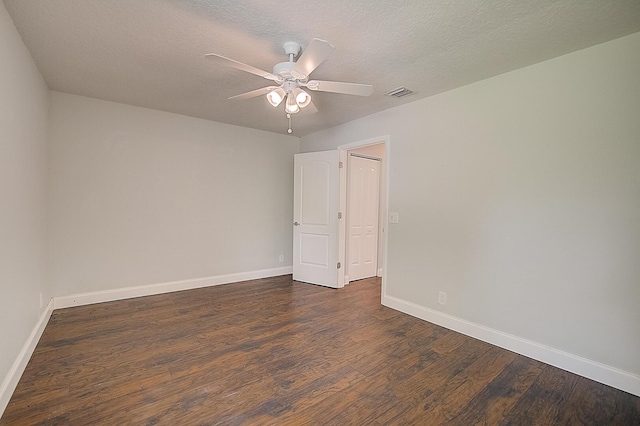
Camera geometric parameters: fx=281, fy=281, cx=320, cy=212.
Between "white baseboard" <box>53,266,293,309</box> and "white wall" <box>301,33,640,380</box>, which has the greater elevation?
"white wall" <box>301,33,640,380</box>

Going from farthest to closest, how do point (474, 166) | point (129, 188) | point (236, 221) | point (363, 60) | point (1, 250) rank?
point (236, 221)
point (129, 188)
point (474, 166)
point (363, 60)
point (1, 250)

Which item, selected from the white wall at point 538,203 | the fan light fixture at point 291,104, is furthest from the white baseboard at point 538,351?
the fan light fixture at point 291,104

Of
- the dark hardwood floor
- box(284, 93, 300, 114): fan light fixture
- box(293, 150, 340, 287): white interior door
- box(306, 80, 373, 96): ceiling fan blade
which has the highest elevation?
box(306, 80, 373, 96): ceiling fan blade

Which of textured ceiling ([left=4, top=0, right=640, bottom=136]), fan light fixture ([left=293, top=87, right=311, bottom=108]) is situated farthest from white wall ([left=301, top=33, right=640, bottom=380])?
fan light fixture ([left=293, top=87, right=311, bottom=108])

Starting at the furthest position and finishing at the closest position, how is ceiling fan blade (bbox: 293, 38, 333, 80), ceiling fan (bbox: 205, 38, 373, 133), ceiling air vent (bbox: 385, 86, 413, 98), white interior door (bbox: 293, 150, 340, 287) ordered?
white interior door (bbox: 293, 150, 340, 287)
ceiling air vent (bbox: 385, 86, 413, 98)
ceiling fan (bbox: 205, 38, 373, 133)
ceiling fan blade (bbox: 293, 38, 333, 80)

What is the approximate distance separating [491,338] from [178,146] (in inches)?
174

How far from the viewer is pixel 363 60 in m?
2.33

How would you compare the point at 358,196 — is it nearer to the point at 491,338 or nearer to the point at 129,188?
the point at 491,338

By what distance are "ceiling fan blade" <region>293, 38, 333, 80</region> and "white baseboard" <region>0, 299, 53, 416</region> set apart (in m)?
2.70

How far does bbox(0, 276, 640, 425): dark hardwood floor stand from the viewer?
5.61ft

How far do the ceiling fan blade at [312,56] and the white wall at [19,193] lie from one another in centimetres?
183

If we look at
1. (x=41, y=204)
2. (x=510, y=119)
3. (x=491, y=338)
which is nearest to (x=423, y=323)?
(x=491, y=338)

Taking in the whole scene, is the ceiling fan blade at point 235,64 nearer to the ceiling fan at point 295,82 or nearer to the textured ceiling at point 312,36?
the ceiling fan at point 295,82

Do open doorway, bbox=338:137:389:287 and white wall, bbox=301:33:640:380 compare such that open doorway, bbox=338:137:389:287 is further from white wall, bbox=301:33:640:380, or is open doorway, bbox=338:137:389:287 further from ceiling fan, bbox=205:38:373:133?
ceiling fan, bbox=205:38:373:133
